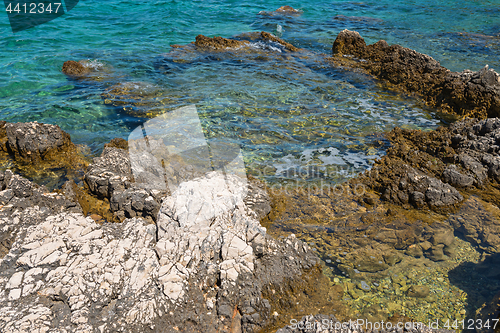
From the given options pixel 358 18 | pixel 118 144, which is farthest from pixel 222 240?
pixel 358 18

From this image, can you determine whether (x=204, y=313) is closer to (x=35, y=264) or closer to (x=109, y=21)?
(x=35, y=264)

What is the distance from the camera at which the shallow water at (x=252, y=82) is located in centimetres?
626

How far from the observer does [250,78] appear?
942 centimetres

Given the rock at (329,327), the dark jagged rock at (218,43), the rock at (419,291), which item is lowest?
the rock at (419,291)

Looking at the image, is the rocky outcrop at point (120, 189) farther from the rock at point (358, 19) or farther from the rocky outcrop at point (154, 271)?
the rock at point (358, 19)

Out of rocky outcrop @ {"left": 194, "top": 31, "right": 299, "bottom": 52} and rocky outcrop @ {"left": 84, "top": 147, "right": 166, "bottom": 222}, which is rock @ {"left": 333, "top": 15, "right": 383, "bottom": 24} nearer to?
rocky outcrop @ {"left": 194, "top": 31, "right": 299, "bottom": 52}

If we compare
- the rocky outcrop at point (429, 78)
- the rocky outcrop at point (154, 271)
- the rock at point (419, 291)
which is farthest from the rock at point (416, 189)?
the rocky outcrop at point (429, 78)

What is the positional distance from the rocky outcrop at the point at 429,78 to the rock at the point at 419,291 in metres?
5.27

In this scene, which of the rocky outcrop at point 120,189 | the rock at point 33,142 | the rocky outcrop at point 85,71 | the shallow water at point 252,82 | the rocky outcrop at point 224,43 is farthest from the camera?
the rocky outcrop at point 224,43

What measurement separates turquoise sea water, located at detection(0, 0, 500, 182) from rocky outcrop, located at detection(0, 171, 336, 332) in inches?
83.6

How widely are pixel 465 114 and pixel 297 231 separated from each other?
5.57 meters

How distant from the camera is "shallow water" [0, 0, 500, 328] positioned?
6.26m

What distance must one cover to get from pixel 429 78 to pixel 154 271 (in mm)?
8469

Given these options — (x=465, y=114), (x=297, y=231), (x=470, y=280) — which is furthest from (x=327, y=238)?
(x=465, y=114)
